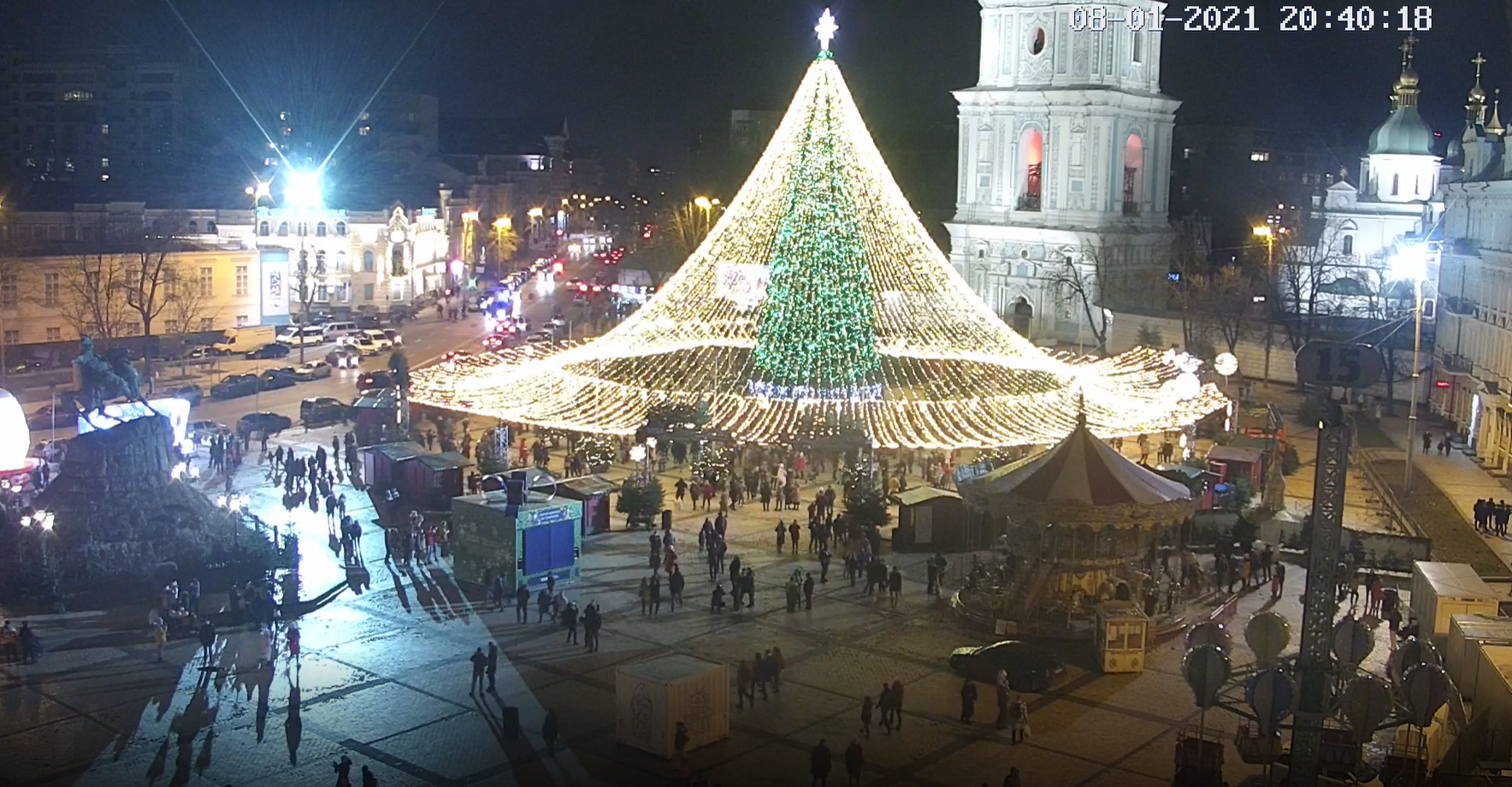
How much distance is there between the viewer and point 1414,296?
2115 inches

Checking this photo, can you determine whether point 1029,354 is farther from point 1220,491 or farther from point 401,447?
point 401,447

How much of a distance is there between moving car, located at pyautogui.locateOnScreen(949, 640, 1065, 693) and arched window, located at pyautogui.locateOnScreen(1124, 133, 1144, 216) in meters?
40.3

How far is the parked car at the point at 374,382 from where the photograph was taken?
44188 mm

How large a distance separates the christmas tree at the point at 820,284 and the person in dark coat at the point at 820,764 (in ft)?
61.9

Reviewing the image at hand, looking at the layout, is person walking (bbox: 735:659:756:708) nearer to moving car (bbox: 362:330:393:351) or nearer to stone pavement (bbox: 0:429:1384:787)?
stone pavement (bbox: 0:429:1384:787)

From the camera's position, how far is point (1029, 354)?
38.3m

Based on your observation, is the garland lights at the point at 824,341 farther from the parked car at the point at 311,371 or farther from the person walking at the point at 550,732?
the person walking at the point at 550,732

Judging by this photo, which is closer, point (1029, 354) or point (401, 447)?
point (401, 447)

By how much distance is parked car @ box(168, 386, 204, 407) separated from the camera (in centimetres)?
4291

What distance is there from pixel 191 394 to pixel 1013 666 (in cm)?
2947

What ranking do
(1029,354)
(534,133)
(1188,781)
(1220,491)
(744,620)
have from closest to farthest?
1. (1188,781)
2. (744,620)
3. (1220,491)
4. (1029,354)
5. (534,133)

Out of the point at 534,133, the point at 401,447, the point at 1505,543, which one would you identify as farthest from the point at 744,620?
the point at 534,133

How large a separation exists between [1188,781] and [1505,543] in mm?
15514

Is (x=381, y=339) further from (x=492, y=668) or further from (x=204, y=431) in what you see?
(x=492, y=668)
